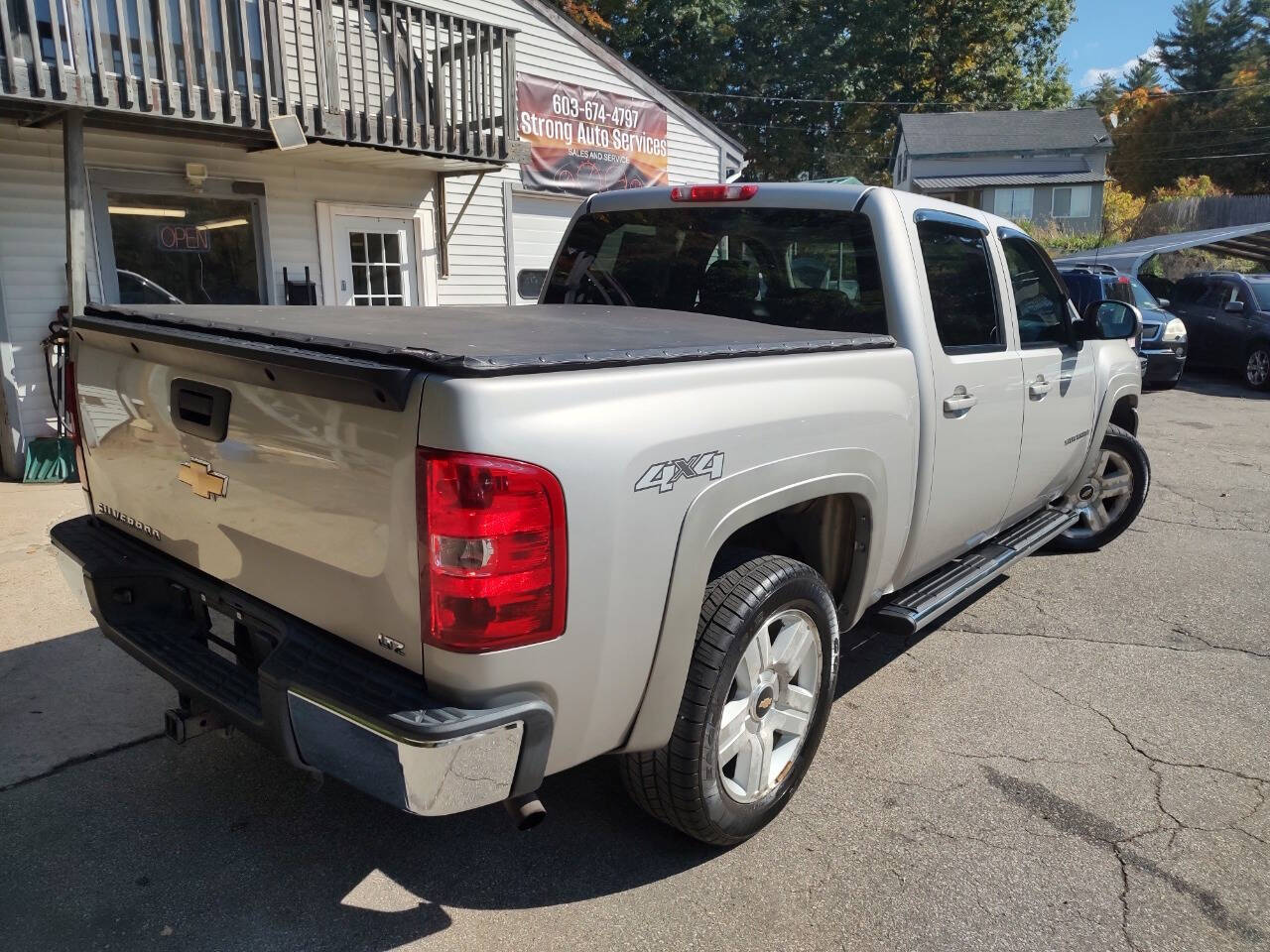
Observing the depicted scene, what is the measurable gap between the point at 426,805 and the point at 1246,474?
843cm

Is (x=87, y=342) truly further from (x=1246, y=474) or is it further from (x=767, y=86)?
(x=767, y=86)

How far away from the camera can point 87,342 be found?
9.69ft

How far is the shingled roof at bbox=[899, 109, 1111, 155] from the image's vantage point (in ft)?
131

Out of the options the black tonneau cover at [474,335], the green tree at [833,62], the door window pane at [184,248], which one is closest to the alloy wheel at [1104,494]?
the black tonneau cover at [474,335]

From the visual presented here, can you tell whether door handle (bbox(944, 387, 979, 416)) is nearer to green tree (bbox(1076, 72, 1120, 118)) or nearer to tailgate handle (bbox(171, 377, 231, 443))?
tailgate handle (bbox(171, 377, 231, 443))

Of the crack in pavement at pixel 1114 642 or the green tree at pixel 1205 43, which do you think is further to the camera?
the green tree at pixel 1205 43

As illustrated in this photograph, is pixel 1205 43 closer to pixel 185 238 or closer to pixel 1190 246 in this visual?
pixel 1190 246

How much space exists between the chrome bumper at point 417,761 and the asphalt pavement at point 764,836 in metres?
0.48

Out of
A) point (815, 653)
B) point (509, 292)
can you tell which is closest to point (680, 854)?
point (815, 653)

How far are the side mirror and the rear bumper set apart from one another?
372 centimetres

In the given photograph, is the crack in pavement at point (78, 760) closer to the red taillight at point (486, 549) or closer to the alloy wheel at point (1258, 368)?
the red taillight at point (486, 549)


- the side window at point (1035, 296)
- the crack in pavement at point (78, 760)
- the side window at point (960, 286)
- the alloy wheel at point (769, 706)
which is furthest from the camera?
the side window at point (1035, 296)

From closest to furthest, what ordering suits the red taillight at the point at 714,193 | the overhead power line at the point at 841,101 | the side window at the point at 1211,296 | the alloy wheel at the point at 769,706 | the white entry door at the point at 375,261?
the alloy wheel at the point at 769,706, the red taillight at the point at 714,193, the white entry door at the point at 375,261, the side window at the point at 1211,296, the overhead power line at the point at 841,101

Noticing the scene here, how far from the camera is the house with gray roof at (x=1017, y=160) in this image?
40.1 meters
